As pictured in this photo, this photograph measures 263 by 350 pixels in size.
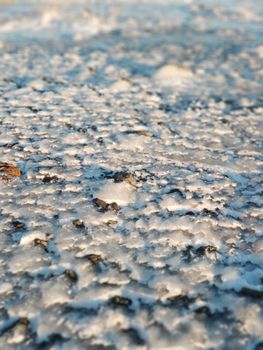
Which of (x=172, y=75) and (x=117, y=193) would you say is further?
(x=172, y=75)

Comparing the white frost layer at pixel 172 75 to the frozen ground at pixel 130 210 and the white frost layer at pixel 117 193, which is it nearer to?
the frozen ground at pixel 130 210

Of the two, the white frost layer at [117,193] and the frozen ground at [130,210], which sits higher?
the white frost layer at [117,193]

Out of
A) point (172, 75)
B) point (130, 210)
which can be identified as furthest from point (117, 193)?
point (172, 75)

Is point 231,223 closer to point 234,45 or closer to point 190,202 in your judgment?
point 190,202

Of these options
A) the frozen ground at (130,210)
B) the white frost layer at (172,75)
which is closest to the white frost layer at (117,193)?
the frozen ground at (130,210)

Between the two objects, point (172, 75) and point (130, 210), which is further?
point (172, 75)

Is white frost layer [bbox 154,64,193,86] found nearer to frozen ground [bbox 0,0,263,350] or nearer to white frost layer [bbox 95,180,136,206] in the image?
frozen ground [bbox 0,0,263,350]

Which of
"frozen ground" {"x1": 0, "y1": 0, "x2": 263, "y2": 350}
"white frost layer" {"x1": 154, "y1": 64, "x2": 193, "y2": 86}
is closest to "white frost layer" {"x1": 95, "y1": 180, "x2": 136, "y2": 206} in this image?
"frozen ground" {"x1": 0, "y1": 0, "x2": 263, "y2": 350}

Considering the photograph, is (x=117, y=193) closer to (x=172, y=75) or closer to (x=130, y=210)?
(x=130, y=210)
